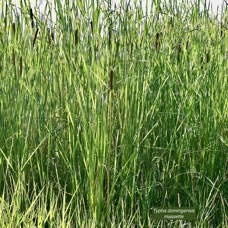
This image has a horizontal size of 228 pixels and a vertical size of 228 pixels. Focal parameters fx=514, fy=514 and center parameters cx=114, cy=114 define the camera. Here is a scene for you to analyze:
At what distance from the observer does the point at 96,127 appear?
2.51m

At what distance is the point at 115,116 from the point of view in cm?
279

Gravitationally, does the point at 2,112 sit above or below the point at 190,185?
above

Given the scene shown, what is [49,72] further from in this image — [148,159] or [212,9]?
[212,9]

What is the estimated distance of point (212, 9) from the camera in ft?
13.1

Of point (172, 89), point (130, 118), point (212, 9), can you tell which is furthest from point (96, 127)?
point (212, 9)

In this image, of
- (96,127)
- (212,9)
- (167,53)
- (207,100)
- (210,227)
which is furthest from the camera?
(212,9)

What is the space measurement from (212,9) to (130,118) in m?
1.70

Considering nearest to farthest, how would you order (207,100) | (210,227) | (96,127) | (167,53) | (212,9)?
(96,127)
(210,227)
(207,100)
(167,53)
(212,9)

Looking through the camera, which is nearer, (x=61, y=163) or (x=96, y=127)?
(x=96, y=127)

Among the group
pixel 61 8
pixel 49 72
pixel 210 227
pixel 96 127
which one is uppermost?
pixel 61 8

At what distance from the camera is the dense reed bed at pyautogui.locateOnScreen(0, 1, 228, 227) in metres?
2.68

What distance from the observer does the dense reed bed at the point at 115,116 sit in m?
2.68

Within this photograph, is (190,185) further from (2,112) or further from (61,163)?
(2,112)

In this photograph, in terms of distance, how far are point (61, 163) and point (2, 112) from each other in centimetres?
45
